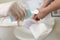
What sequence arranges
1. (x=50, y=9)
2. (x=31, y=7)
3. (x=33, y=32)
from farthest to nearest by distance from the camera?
(x=31, y=7), (x=33, y=32), (x=50, y=9)

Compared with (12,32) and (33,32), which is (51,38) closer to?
(33,32)

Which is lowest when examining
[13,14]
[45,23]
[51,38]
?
[51,38]

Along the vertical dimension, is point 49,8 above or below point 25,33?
above

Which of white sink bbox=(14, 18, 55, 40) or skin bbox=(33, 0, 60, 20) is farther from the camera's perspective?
white sink bbox=(14, 18, 55, 40)

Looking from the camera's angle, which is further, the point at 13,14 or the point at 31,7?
the point at 31,7

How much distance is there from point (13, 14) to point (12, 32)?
144mm

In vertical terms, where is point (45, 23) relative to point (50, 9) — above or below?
below

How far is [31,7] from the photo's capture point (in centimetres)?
106

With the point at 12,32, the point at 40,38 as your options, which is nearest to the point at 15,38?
the point at 12,32

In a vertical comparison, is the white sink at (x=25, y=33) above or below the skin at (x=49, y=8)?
Answer: below

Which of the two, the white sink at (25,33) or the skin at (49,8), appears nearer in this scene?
the skin at (49,8)

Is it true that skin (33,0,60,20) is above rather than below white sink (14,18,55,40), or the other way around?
above

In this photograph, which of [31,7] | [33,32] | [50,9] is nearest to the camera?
[50,9]

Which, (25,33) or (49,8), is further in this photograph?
(25,33)
